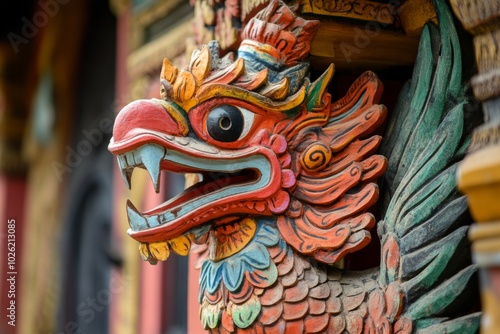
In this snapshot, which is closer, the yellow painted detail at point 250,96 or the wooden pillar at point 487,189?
the wooden pillar at point 487,189

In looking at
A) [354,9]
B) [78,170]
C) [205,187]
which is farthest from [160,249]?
[78,170]

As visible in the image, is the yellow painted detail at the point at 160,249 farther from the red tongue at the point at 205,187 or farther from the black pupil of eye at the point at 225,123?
the black pupil of eye at the point at 225,123

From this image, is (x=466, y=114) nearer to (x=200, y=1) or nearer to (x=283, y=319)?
(x=283, y=319)

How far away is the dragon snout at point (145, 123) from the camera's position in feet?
4.71

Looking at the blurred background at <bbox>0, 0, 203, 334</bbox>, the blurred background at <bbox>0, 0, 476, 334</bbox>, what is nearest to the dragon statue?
the blurred background at <bbox>0, 0, 476, 334</bbox>

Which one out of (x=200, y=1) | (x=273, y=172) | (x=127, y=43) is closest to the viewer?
(x=273, y=172)

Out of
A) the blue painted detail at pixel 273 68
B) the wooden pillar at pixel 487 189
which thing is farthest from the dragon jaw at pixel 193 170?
the wooden pillar at pixel 487 189

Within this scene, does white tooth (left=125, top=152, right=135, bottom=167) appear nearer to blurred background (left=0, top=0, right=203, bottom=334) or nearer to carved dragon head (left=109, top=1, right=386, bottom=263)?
carved dragon head (left=109, top=1, right=386, bottom=263)

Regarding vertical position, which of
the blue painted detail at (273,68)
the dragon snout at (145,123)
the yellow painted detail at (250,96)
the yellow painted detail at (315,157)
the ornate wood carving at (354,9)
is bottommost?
the yellow painted detail at (315,157)

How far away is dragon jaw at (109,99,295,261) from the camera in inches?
57.1

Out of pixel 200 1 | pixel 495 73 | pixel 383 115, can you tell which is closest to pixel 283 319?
pixel 383 115

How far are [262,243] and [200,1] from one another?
631 millimetres

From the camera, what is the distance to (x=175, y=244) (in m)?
1.50

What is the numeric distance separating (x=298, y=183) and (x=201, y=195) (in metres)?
0.17
